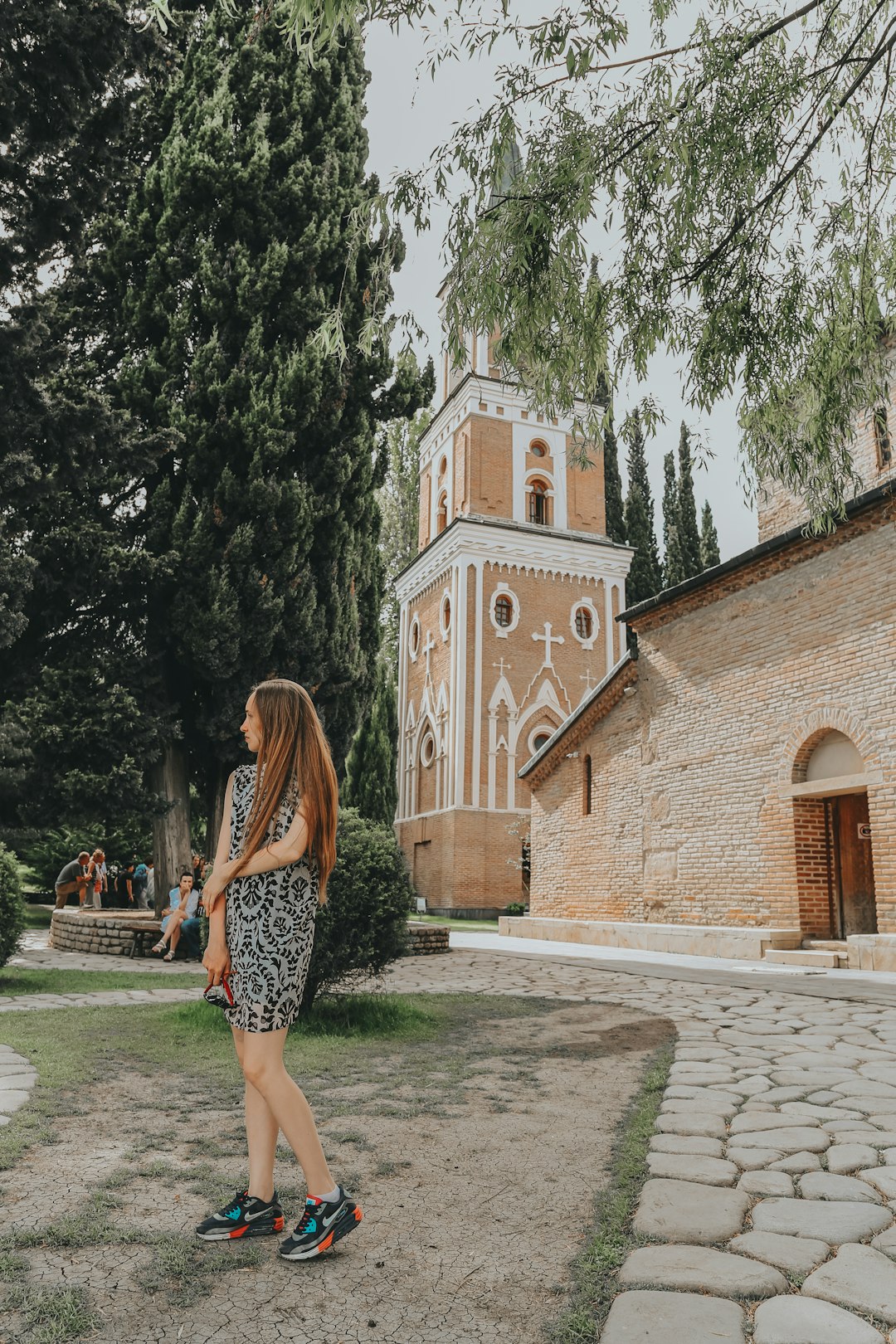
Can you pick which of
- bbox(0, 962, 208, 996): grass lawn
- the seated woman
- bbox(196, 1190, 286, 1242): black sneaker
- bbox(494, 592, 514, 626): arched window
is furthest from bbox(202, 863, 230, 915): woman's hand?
bbox(494, 592, 514, 626): arched window

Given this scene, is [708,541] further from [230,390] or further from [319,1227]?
[319,1227]

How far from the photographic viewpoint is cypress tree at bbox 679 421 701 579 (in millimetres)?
36844

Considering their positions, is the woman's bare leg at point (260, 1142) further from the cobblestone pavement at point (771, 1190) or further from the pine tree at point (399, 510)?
the pine tree at point (399, 510)

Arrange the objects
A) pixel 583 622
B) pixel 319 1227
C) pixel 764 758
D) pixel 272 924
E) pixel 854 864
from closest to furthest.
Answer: pixel 319 1227, pixel 272 924, pixel 854 864, pixel 764 758, pixel 583 622

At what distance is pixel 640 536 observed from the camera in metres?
37.0

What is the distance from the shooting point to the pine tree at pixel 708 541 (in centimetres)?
3672

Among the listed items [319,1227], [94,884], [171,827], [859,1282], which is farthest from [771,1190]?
[94,884]

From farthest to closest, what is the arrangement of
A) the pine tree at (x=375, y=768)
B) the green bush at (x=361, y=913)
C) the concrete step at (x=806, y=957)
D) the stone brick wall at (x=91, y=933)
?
the pine tree at (x=375, y=768)
the stone brick wall at (x=91, y=933)
the concrete step at (x=806, y=957)
the green bush at (x=361, y=913)

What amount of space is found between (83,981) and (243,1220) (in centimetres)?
707

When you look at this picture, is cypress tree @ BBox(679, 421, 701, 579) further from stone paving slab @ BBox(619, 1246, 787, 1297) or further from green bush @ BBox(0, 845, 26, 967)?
stone paving slab @ BBox(619, 1246, 787, 1297)

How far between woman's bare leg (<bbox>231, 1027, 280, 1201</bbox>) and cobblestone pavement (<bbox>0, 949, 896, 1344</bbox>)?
3.51 feet

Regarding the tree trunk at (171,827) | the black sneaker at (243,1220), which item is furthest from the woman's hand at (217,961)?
the tree trunk at (171,827)

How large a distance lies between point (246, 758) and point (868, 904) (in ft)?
28.8

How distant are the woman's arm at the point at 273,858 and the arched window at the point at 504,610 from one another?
27.0 m
